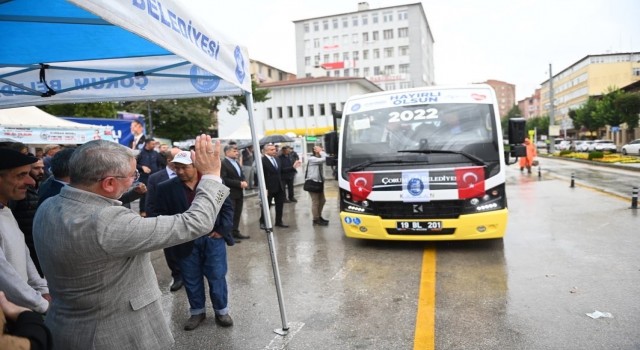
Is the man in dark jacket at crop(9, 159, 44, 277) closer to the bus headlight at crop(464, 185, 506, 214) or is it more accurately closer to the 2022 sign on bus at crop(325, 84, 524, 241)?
the 2022 sign on bus at crop(325, 84, 524, 241)

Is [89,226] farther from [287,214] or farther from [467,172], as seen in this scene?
[287,214]

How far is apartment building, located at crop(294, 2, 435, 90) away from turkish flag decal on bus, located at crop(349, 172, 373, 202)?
2538 inches

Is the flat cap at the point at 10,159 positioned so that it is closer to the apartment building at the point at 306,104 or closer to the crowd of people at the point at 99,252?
the crowd of people at the point at 99,252

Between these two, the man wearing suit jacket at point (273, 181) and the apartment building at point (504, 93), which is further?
the apartment building at point (504, 93)

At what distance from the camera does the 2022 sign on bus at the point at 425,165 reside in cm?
593

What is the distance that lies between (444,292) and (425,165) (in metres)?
2.11

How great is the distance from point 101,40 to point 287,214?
7.48 m

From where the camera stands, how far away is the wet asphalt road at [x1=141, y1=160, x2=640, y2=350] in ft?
11.7

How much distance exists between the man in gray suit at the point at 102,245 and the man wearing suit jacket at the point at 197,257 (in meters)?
1.84

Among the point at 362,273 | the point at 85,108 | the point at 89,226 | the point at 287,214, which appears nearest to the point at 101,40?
the point at 89,226

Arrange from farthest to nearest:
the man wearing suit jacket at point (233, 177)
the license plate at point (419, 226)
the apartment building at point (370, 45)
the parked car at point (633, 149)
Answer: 1. the apartment building at point (370, 45)
2. the parked car at point (633, 149)
3. the man wearing suit jacket at point (233, 177)
4. the license plate at point (419, 226)

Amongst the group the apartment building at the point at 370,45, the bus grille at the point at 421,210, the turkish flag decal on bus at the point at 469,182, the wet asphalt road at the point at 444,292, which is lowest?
the wet asphalt road at the point at 444,292

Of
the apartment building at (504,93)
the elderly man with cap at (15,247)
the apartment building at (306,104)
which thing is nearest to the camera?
the elderly man with cap at (15,247)

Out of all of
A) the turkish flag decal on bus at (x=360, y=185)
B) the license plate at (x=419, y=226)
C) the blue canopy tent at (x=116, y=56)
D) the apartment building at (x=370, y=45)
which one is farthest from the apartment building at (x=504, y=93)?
the blue canopy tent at (x=116, y=56)
